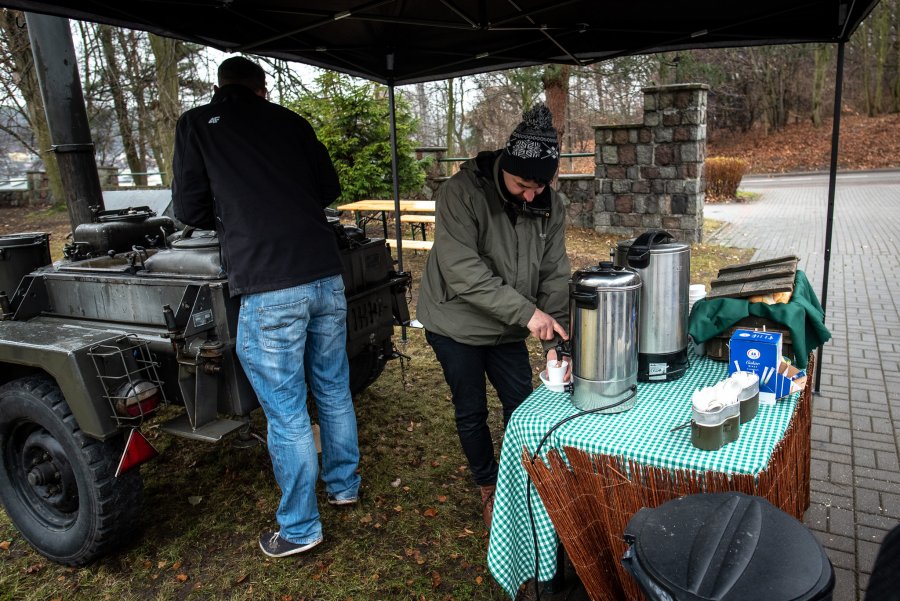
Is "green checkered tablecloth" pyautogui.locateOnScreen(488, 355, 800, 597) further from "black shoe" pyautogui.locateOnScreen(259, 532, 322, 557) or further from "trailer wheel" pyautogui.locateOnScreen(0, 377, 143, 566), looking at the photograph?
"trailer wheel" pyautogui.locateOnScreen(0, 377, 143, 566)

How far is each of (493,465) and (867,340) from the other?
4.29 m

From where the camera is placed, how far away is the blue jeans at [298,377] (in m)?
2.54

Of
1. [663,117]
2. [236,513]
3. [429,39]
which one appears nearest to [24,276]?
[236,513]

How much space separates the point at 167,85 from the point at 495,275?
1323 cm

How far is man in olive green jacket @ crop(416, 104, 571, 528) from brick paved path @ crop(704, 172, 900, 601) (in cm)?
161

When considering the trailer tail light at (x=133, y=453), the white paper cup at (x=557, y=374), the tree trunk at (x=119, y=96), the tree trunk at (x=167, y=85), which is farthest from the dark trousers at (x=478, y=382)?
the tree trunk at (x=119, y=96)

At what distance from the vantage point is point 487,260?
260cm

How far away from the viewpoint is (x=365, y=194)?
395 inches

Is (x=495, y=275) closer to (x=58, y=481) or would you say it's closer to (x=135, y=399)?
(x=135, y=399)

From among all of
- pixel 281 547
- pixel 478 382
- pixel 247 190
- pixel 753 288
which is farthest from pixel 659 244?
pixel 281 547

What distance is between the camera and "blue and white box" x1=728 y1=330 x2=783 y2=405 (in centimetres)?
198

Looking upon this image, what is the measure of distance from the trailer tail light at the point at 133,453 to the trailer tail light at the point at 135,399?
14 cm

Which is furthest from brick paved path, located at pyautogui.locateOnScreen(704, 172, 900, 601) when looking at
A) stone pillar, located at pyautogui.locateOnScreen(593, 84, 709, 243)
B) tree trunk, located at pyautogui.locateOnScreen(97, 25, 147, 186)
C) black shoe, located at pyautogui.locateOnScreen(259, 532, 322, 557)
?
tree trunk, located at pyautogui.locateOnScreen(97, 25, 147, 186)

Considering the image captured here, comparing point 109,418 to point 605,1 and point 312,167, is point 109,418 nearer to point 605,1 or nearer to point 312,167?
point 312,167
